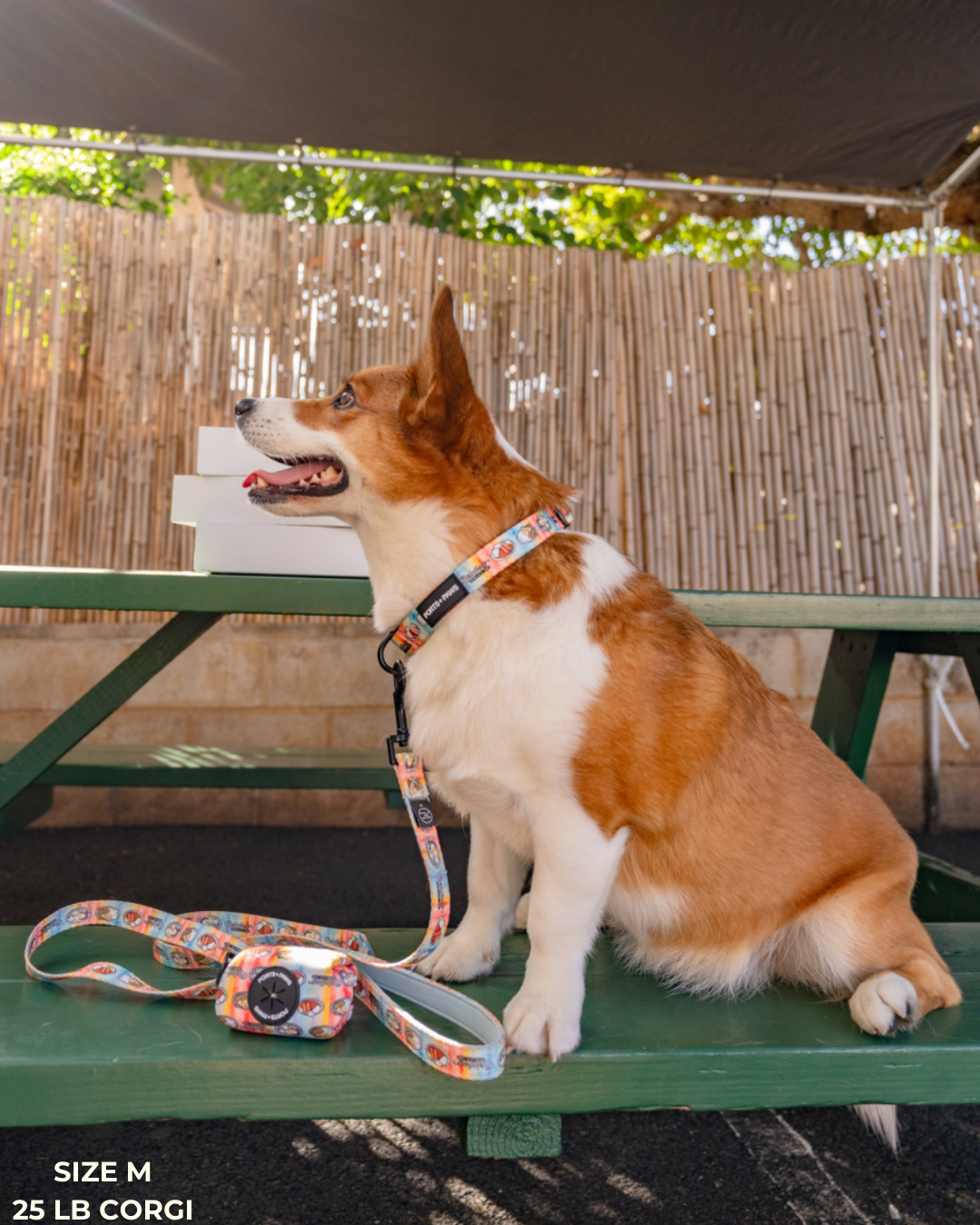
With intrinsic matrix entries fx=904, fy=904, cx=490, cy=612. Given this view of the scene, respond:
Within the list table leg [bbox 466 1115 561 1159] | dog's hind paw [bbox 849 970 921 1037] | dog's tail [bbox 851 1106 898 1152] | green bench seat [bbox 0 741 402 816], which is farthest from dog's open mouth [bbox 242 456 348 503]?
green bench seat [bbox 0 741 402 816]

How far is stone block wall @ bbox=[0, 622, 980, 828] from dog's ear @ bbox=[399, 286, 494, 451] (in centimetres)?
293

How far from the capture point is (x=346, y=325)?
14.8 feet

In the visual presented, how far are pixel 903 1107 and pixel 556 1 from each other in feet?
10.9

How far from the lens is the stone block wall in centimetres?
432

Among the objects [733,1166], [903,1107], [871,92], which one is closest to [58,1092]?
[733,1166]

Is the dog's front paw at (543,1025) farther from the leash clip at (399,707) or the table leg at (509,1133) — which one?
the leash clip at (399,707)

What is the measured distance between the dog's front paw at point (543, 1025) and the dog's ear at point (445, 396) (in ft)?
2.76

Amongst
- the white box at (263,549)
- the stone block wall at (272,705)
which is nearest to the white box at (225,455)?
the white box at (263,549)

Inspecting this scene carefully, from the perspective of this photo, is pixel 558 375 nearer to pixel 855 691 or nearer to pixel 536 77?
pixel 536 77

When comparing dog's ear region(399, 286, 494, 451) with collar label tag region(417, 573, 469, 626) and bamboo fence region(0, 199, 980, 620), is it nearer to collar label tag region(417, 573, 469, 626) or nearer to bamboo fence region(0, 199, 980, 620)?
collar label tag region(417, 573, 469, 626)

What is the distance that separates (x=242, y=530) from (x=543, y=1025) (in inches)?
55.6

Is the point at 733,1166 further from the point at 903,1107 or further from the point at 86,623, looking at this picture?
the point at 86,623

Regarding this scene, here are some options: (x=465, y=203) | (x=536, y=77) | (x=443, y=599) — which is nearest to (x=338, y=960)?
(x=443, y=599)

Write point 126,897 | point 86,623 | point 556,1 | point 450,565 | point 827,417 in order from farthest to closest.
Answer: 1. point 827,417
2. point 86,623
3. point 126,897
4. point 556,1
5. point 450,565
